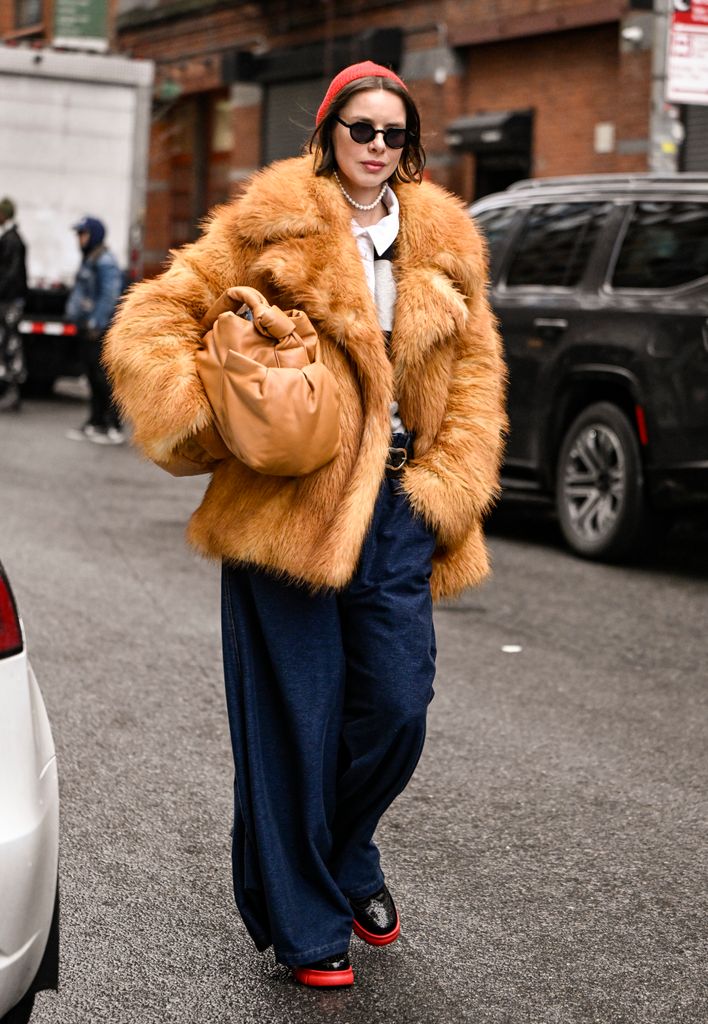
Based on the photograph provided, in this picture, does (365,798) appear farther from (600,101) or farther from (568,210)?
(600,101)

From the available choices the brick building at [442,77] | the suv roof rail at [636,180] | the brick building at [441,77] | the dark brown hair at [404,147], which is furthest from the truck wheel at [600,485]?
the brick building at [441,77]

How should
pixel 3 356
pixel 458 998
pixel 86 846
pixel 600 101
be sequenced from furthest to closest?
pixel 600 101, pixel 3 356, pixel 86 846, pixel 458 998

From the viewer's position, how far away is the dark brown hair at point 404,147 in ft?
11.8

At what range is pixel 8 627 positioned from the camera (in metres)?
2.87

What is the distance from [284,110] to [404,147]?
2182cm

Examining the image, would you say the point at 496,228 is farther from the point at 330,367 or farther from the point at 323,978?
the point at 323,978

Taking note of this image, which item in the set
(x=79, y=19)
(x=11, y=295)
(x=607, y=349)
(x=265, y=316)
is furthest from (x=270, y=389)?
(x=79, y=19)

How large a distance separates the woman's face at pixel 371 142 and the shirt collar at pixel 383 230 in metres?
0.10

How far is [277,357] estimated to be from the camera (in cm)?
334

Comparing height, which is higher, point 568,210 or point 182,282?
point 568,210

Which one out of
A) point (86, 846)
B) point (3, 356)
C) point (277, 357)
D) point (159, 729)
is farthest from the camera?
point (3, 356)

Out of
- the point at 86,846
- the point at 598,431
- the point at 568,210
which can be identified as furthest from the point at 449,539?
the point at 568,210

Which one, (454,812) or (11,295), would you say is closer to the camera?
(454,812)

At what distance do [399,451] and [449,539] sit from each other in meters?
0.22
